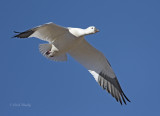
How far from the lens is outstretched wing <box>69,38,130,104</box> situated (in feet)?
32.6

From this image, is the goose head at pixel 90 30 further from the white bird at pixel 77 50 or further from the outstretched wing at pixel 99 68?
the outstretched wing at pixel 99 68

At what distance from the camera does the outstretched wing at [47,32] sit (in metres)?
8.74

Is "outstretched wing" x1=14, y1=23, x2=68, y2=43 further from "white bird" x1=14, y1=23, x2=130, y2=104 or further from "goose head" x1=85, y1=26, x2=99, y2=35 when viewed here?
"goose head" x1=85, y1=26, x2=99, y2=35

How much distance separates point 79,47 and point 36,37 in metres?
1.31

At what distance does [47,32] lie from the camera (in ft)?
30.1

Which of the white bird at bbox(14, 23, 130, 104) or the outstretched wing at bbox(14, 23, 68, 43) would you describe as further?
the white bird at bbox(14, 23, 130, 104)

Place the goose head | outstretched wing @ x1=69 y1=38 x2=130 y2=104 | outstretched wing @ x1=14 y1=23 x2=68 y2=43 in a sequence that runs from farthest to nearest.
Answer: outstretched wing @ x1=69 y1=38 x2=130 y2=104 < the goose head < outstretched wing @ x1=14 y1=23 x2=68 y2=43

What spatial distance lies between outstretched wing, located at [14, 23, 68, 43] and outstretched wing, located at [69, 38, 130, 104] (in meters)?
0.86

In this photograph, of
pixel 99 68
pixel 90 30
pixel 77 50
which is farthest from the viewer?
pixel 99 68

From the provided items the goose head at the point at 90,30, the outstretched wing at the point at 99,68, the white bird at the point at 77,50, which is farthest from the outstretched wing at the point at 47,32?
the outstretched wing at the point at 99,68

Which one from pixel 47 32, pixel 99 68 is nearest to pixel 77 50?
pixel 99 68

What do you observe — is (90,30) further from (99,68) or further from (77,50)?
(99,68)

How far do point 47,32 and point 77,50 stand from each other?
44.6 inches

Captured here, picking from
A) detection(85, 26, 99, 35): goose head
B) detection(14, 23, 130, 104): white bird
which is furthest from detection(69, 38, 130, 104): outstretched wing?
detection(85, 26, 99, 35): goose head
